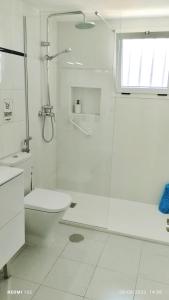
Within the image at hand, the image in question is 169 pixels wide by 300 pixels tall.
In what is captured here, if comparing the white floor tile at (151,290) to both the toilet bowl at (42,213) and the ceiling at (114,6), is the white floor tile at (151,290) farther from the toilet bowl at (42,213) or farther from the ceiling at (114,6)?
the ceiling at (114,6)

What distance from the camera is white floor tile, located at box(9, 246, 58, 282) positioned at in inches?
78.3

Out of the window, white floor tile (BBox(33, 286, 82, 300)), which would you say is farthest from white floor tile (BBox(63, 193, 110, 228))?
the window

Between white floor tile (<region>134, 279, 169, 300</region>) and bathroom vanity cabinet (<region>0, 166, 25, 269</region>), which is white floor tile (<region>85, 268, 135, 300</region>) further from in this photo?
bathroom vanity cabinet (<region>0, 166, 25, 269</region>)

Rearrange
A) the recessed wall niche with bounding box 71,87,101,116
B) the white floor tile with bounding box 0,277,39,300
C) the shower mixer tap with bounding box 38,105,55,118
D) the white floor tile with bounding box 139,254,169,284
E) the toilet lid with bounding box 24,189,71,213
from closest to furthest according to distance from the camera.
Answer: the white floor tile with bounding box 0,277,39,300 < the white floor tile with bounding box 139,254,169,284 < the toilet lid with bounding box 24,189,71,213 < the shower mixer tap with bounding box 38,105,55,118 < the recessed wall niche with bounding box 71,87,101,116

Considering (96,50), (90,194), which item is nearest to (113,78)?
(96,50)

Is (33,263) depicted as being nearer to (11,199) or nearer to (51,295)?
(51,295)

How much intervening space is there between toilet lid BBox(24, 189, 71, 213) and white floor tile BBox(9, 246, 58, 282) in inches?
17.2

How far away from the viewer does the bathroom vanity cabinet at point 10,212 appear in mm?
1636

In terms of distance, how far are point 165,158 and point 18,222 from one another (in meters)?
1.87

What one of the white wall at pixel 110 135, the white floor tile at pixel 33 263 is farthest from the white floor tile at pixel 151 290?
the white wall at pixel 110 135

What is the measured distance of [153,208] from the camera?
3.06 meters

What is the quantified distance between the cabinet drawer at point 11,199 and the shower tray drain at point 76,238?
80 cm

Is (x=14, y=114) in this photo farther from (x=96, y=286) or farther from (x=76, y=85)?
(x=96, y=286)

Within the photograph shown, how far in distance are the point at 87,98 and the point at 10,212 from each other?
71.5 inches
